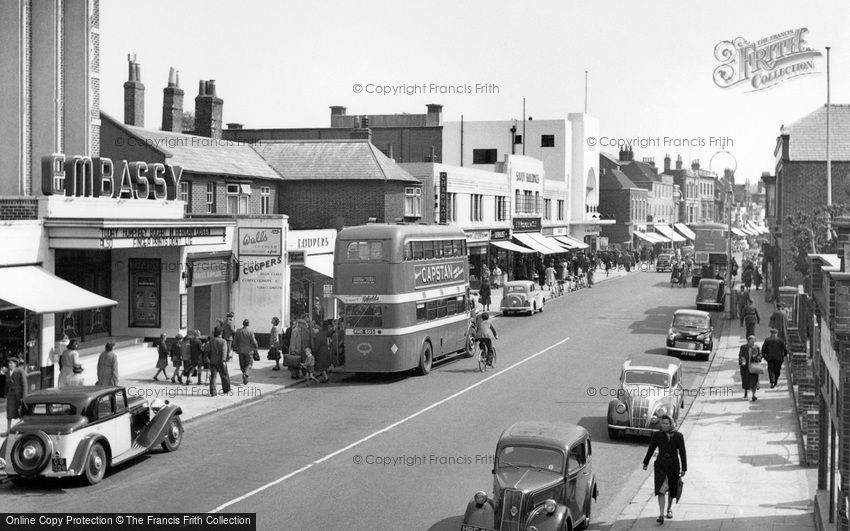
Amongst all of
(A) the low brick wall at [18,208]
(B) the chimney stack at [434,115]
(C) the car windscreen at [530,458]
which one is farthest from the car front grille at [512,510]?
(B) the chimney stack at [434,115]

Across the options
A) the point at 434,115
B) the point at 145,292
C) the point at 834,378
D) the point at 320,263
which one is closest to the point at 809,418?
the point at 834,378

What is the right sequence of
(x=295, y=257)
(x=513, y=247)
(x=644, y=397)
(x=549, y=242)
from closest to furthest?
(x=644, y=397), (x=295, y=257), (x=513, y=247), (x=549, y=242)

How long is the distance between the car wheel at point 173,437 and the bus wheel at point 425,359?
439 inches

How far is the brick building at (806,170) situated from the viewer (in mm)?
51656

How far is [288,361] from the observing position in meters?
28.9

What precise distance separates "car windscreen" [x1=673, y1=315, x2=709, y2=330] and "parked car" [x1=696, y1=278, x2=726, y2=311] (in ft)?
49.9

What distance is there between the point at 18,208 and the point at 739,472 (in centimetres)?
1851

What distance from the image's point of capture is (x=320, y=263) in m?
38.1

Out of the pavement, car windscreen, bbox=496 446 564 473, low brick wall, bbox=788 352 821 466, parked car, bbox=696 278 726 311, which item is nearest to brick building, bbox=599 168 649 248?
parked car, bbox=696 278 726 311

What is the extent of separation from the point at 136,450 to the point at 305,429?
4.47m

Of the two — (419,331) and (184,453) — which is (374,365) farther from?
(184,453)

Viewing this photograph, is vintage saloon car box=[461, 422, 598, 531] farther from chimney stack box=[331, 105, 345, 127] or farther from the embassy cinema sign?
chimney stack box=[331, 105, 345, 127]

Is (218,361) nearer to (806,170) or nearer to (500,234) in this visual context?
(806,170)

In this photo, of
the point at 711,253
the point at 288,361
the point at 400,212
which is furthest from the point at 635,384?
the point at 711,253
